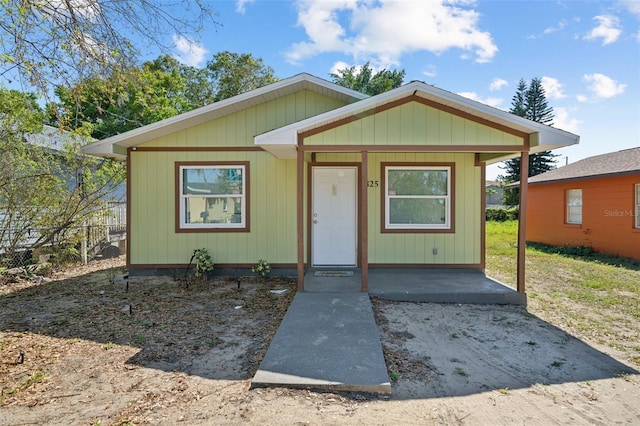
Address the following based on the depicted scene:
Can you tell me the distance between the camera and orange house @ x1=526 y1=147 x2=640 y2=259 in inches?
398

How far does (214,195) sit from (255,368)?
4.68 metres

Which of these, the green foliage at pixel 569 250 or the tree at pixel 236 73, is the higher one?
the tree at pixel 236 73

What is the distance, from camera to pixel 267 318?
16.3ft

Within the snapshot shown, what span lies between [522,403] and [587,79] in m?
14.0

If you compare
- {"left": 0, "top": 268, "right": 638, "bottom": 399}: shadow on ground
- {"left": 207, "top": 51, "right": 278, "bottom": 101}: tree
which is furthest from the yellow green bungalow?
{"left": 207, "top": 51, "right": 278, "bottom": 101}: tree

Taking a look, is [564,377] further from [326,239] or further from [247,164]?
[247,164]

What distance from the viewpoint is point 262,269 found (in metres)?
7.24

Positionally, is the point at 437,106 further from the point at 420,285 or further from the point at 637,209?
the point at 637,209

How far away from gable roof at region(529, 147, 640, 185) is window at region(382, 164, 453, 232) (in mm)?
6278

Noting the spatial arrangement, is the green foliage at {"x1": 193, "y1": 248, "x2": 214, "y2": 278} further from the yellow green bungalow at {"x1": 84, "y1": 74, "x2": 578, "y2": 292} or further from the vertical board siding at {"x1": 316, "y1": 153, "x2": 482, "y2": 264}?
the vertical board siding at {"x1": 316, "y1": 153, "x2": 482, "y2": 264}

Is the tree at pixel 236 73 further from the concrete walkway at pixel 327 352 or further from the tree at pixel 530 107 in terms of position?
the concrete walkway at pixel 327 352

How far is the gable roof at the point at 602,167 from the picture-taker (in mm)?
10227

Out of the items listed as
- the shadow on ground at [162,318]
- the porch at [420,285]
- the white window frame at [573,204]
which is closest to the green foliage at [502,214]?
the white window frame at [573,204]

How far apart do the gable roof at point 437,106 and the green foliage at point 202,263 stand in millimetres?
2903
